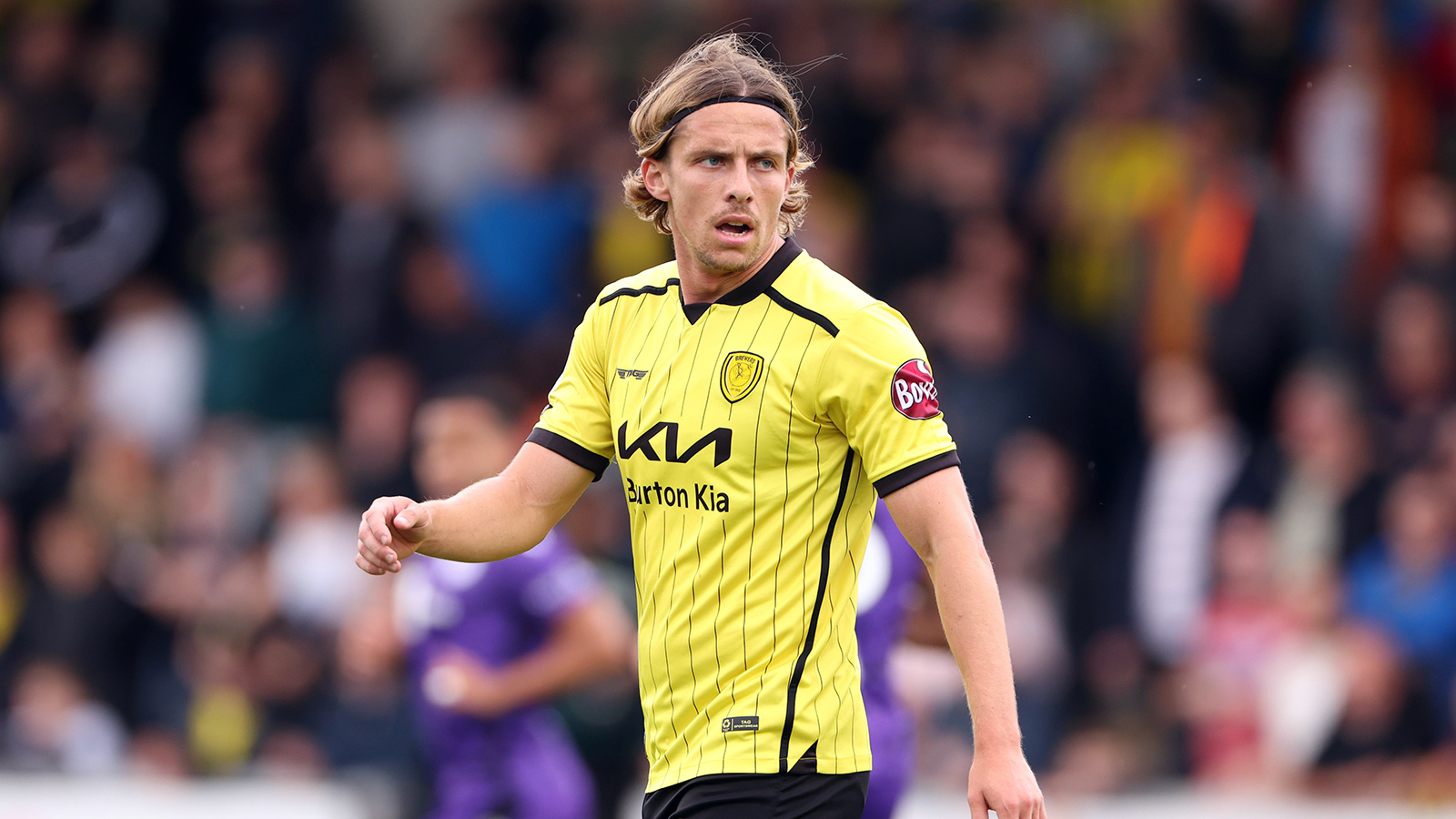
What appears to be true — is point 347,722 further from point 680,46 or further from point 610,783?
point 680,46

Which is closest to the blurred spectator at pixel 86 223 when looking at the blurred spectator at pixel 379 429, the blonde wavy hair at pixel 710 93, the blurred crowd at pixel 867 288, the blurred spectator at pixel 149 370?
the blurred crowd at pixel 867 288

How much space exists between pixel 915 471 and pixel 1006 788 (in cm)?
61

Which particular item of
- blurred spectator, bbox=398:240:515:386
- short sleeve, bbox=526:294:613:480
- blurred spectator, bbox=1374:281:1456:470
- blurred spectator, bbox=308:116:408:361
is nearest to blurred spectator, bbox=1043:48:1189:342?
blurred spectator, bbox=1374:281:1456:470

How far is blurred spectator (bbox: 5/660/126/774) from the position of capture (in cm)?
1054

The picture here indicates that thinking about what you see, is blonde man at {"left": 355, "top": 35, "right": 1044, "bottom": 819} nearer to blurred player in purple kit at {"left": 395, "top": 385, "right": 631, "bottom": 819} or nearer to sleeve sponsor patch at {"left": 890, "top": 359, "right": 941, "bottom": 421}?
sleeve sponsor patch at {"left": 890, "top": 359, "right": 941, "bottom": 421}

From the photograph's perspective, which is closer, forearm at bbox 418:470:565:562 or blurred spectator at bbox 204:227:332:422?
forearm at bbox 418:470:565:562

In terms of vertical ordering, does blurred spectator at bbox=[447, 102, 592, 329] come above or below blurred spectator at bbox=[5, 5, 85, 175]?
below

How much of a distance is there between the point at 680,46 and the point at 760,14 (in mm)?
595

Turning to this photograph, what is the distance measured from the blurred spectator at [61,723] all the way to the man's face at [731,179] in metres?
7.93

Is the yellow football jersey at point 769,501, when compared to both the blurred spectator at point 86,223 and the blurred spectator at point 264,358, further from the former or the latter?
the blurred spectator at point 86,223

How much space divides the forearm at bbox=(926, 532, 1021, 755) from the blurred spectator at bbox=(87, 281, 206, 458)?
358 inches

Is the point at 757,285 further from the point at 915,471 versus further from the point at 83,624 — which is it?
the point at 83,624

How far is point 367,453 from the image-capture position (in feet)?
35.1

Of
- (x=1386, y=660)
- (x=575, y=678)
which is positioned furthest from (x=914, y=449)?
(x=1386, y=660)
